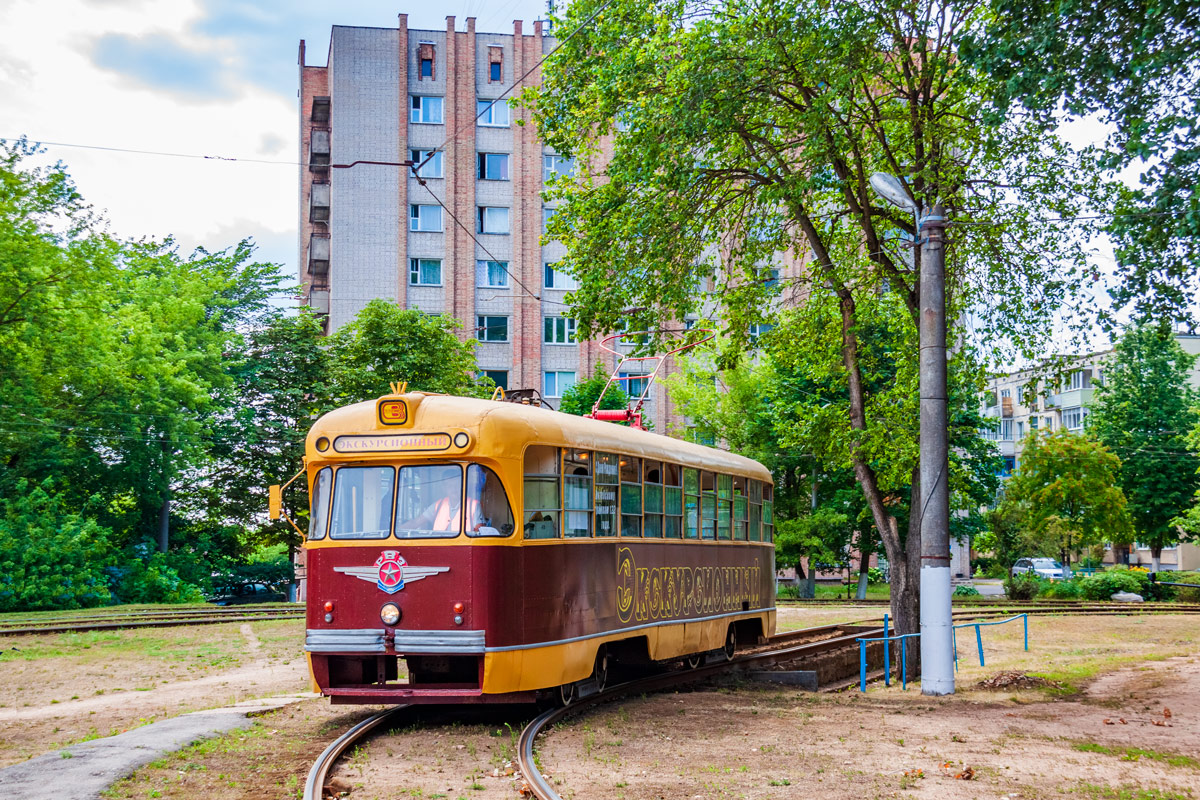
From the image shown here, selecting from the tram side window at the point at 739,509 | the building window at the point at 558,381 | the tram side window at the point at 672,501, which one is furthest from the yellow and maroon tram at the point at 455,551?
the building window at the point at 558,381

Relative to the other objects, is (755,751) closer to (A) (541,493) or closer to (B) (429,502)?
(A) (541,493)

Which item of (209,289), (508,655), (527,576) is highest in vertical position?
(209,289)

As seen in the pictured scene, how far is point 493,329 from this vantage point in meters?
55.7

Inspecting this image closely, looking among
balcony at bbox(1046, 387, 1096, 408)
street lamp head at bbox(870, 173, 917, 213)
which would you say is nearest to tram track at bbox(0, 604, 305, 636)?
street lamp head at bbox(870, 173, 917, 213)

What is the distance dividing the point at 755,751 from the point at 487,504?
3305 mm

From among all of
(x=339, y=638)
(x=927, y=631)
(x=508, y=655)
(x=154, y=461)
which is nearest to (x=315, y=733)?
(x=339, y=638)

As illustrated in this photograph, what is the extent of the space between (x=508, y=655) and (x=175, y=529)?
39.8 metres

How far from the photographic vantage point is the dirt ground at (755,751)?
29.1ft

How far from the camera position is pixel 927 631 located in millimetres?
14992

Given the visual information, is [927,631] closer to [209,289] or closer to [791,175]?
[791,175]

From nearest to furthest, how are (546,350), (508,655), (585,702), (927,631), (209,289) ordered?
(508,655), (585,702), (927,631), (209,289), (546,350)

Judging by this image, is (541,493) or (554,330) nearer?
(541,493)

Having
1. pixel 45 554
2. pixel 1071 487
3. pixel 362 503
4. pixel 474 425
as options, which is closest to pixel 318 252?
pixel 45 554

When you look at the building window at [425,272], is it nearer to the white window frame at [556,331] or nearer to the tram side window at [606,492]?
the white window frame at [556,331]
